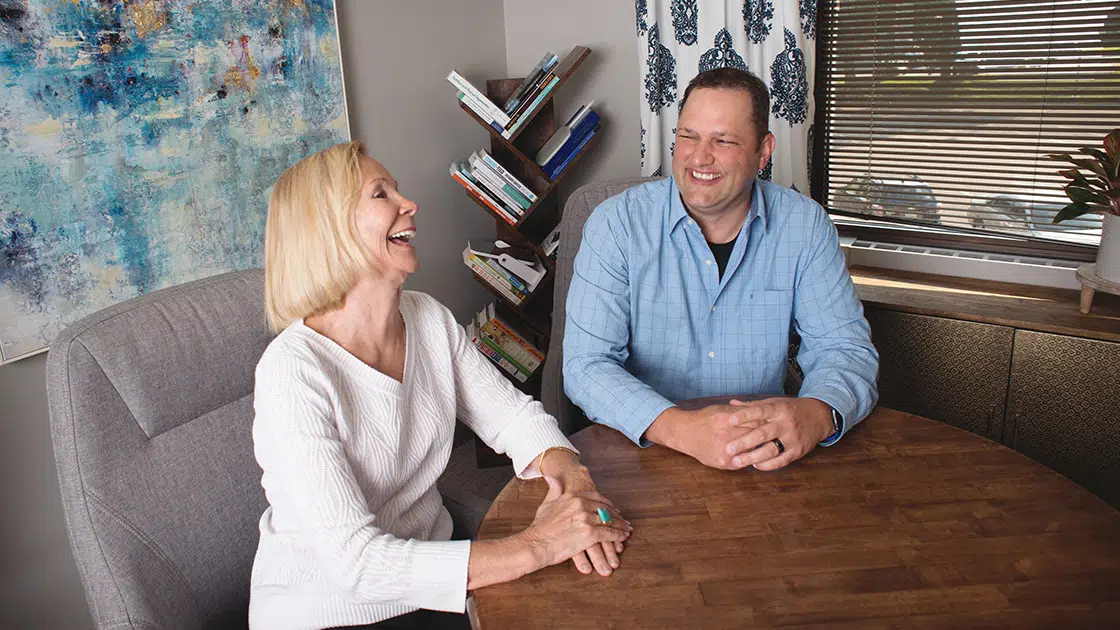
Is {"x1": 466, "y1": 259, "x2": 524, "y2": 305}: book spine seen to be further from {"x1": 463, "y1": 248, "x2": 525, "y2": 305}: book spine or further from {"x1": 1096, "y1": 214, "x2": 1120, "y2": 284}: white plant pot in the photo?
{"x1": 1096, "y1": 214, "x2": 1120, "y2": 284}: white plant pot

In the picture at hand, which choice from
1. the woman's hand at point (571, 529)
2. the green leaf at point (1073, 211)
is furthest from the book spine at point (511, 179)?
the woman's hand at point (571, 529)

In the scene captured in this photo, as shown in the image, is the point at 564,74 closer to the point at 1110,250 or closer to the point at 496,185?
the point at 496,185

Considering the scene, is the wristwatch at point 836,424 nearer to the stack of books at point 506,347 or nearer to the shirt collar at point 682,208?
the shirt collar at point 682,208

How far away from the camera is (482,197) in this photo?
9.93 ft

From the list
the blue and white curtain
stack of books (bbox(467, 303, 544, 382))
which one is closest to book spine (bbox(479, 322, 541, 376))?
stack of books (bbox(467, 303, 544, 382))

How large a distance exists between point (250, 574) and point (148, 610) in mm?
210

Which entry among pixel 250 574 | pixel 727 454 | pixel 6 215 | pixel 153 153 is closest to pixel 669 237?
pixel 727 454

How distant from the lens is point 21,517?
72.7 inches

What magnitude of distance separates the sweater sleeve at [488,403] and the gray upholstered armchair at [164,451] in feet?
1.18

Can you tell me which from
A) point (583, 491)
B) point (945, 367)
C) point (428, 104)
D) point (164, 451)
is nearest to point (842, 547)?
point (583, 491)

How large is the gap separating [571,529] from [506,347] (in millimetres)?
2034

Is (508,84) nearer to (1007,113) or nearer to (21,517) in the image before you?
(1007,113)

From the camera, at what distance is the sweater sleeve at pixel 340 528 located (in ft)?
3.96

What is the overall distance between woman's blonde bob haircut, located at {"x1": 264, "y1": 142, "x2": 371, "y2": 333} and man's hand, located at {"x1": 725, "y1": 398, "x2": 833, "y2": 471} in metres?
0.70
